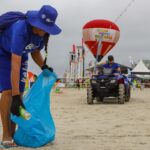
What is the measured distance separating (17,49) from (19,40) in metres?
0.08

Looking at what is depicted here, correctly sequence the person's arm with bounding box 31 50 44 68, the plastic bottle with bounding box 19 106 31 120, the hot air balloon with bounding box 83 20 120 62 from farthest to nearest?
the hot air balloon with bounding box 83 20 120 62, the person's arm with bounding box 31 50 44 68, the plastic bottle with bounding box 19 106 31 120

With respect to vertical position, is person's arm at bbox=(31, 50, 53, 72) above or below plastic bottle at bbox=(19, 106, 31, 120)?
above

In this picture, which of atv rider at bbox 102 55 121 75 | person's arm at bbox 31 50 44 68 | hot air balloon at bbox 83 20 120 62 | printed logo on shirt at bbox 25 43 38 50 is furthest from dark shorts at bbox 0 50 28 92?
hot air balloon at bbox 83 20 120 62

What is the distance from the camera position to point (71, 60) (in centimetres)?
4881

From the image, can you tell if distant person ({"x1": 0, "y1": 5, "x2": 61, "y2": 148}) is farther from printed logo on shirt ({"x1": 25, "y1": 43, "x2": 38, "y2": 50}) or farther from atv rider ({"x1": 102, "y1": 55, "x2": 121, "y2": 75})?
atv rider ({"x1": 102, "y1": 55, "x2": 121, "y2": 75})

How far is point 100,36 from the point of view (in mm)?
25047

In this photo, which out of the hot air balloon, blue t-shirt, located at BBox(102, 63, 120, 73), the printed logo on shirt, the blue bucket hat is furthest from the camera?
the hot air balloon

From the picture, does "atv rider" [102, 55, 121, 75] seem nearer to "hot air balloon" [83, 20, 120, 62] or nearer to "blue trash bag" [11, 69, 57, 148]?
"blue trash bag" [11, 69, 57, 148]

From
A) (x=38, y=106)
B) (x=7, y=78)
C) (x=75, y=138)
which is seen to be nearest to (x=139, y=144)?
(x=75, y=138)

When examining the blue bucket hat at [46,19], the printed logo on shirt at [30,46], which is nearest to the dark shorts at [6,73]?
the printed logo on shirt at [30,46]

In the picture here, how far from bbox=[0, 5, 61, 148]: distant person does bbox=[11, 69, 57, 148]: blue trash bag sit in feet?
0.44

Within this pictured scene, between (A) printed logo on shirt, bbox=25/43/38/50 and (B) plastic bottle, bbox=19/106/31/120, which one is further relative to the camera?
(A) printed logo on shirt, bbox=25/43/38/50

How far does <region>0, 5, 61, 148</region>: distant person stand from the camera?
13.9 feet

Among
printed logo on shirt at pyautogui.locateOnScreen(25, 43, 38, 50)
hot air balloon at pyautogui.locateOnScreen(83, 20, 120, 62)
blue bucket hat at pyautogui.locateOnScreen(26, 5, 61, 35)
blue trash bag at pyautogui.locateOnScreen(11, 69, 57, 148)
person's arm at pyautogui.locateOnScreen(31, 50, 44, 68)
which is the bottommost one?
blue trash bag at pyautogui.locateOnScreen(11, 69, 57, 148)
